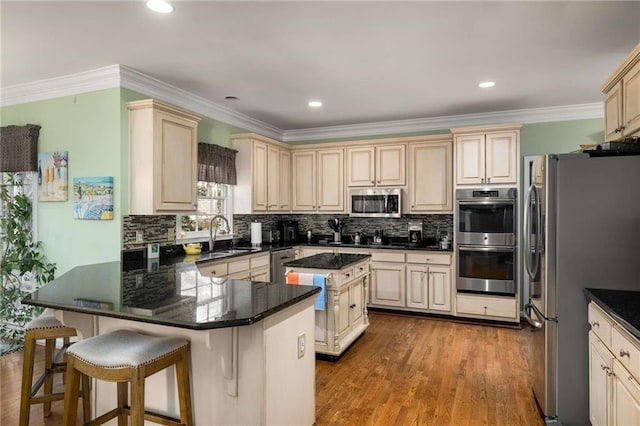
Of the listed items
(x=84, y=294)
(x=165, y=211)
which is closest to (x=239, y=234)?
(x=165, y=211)

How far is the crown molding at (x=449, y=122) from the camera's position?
4.78 metres

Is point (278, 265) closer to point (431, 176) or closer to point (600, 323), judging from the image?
point (431, 176)

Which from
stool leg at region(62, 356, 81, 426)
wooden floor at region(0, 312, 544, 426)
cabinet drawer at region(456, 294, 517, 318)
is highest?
stool leg at region(62, 356, 81, 426)

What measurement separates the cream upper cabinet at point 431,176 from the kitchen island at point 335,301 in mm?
1821

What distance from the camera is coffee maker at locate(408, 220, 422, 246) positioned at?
212 inches

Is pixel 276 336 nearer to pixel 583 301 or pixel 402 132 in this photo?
pixel 583 301

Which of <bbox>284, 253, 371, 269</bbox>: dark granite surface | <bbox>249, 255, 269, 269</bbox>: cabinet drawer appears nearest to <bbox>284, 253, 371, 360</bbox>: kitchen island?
<bbox>284, 253, 371, 269</bbox>: dark granite surface

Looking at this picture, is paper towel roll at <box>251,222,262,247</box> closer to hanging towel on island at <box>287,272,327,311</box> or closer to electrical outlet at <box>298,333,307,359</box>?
hanging towel on island at <box>287,272,327,311</box>

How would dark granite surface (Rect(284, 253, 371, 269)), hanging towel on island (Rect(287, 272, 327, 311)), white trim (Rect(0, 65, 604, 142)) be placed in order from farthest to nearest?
white trim (Rect(0, 65, 604, 142)) → dark granite surface (Rect(284, 253, 371, 269)) → hanging towel on island (Rect(287, 272, 327, 311))

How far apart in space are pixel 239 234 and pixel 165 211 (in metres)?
1.72

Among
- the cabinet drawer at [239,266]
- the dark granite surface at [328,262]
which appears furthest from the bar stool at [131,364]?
the cabinet drawer at [239,266]

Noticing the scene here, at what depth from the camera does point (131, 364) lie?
5.39ft

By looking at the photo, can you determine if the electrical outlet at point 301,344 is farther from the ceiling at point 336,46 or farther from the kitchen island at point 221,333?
the ceiling at point 336,46

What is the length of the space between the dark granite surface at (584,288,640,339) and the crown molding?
10.8ft
